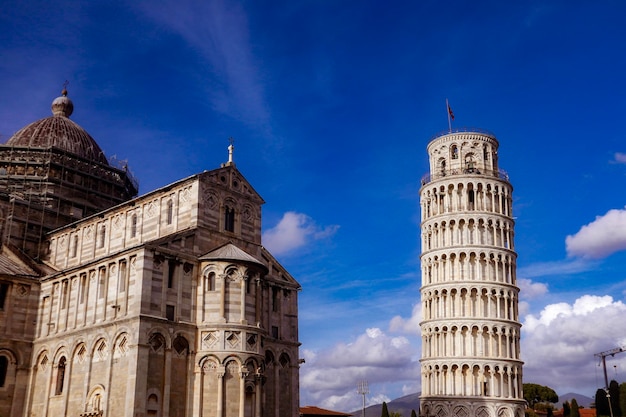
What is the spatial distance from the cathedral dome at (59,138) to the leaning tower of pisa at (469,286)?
37.1 meters

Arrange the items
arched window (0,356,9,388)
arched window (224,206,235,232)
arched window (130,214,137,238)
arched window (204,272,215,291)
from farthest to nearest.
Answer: arched window (130,214,137,238)
arched window (224,206,235,232)
arched window (0,356,9,388)
arched window (204,272,215,291)

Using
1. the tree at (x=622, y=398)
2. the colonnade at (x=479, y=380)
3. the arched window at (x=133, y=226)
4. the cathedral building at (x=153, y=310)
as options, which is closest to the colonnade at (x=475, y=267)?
the colonnade at (x=479, y=380)

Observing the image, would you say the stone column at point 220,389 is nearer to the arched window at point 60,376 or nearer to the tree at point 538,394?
the arched window at point 60,376

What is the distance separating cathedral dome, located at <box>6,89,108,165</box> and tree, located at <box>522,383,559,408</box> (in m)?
79.4

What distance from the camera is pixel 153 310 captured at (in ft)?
132

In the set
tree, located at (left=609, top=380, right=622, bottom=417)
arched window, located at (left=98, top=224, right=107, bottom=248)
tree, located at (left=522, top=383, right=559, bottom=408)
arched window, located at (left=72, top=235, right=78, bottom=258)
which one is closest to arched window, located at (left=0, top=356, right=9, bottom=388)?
arched window, located at (left=72, top=235, right=78, bottom=258)

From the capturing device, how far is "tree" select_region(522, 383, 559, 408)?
4402 inches

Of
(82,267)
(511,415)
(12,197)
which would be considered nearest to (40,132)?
(12,197)

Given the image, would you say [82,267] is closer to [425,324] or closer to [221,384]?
[221,384]

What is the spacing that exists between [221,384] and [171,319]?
4.87 meters

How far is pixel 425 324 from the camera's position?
7581 centimetres

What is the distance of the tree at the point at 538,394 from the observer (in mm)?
111812

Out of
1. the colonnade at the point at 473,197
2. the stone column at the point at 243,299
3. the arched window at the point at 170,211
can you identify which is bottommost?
the stone column at the point at 243,299

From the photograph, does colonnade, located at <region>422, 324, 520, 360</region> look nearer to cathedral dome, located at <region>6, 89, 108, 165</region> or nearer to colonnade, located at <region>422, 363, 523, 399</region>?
colonnade, located at <region>422, 363, 523, 399</region>
